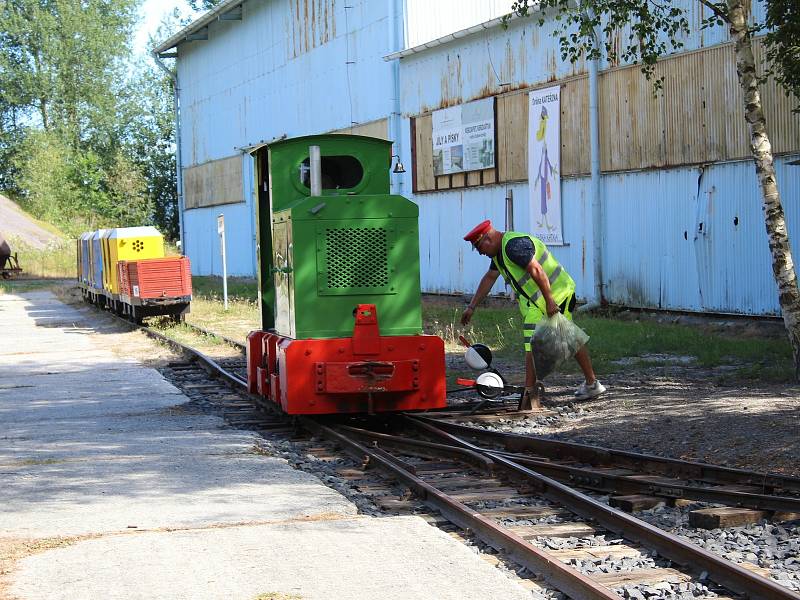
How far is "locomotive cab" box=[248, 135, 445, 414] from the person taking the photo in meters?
10.7

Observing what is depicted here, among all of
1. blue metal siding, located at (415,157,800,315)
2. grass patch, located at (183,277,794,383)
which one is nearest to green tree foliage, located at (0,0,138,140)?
grass patch, located at (183,277,794,383)

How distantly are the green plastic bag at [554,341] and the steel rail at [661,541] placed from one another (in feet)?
8.67

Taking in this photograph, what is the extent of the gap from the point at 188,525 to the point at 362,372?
3.75 m

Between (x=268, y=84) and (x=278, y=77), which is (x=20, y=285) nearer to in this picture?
(x=268, y=84)

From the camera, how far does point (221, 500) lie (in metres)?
7.82

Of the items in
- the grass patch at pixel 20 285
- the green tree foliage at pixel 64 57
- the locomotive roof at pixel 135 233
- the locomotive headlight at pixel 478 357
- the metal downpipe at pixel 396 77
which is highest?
the green tree foliage at pixel 64 57

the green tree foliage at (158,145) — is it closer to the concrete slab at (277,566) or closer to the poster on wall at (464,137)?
the poster on wall at (464,137)

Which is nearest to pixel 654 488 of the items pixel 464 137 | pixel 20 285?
pixel 464 137

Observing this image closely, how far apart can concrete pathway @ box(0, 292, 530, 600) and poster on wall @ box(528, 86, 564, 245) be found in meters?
12.7

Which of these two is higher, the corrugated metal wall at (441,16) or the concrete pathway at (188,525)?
the corrugated metal wall at (441,16)

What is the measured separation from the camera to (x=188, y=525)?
706 cm

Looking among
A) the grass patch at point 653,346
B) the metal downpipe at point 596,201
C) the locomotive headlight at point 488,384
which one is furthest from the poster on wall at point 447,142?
the locomotive headlight at point 488,384

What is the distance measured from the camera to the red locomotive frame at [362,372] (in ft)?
34.8

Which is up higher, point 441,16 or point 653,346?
point 441,16
